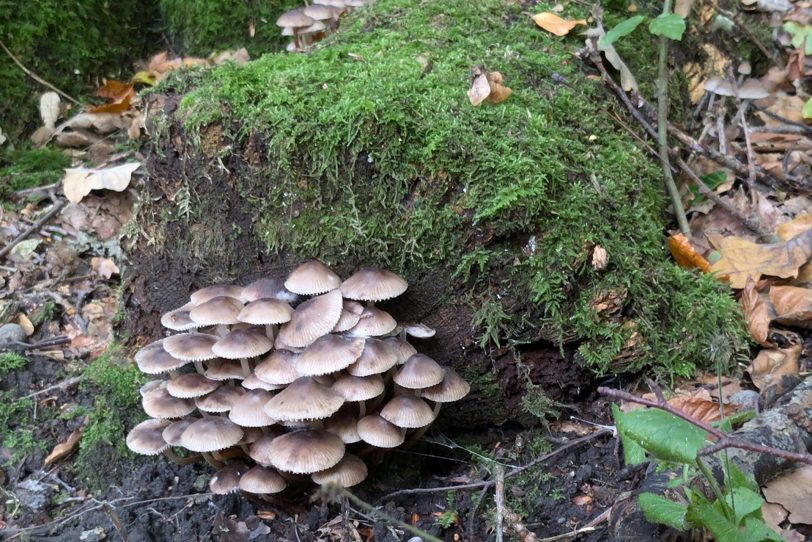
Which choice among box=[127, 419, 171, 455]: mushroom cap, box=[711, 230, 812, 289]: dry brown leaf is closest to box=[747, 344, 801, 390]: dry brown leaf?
box=[711, 230, 812, 289]: dry brown leaf

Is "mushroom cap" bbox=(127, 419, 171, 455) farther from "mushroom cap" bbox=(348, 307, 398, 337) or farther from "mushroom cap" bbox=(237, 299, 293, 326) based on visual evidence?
"mushroom cap" bbox=(348, 307, 398, 337)

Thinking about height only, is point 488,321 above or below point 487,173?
below

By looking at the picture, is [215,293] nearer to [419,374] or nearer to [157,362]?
[157,362]

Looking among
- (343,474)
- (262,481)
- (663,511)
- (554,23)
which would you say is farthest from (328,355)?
(554,23)

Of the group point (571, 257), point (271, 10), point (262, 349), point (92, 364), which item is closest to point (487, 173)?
point (571, 257)

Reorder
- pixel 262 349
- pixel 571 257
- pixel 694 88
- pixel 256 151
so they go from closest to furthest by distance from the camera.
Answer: pixel 262 349 < pixel 571 257 < pixel 256 151 < pixel 694 88

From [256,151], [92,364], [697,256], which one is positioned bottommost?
[92,364]

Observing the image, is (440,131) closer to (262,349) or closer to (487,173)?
(487,173)
